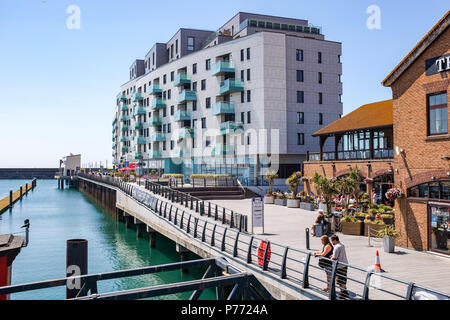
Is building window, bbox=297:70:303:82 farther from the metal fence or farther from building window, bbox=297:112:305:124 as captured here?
the metal fence

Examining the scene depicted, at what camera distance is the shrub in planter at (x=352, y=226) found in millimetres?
18938

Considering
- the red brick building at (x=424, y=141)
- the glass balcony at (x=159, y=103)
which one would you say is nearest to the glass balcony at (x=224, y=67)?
the glass balcony at (x=159, y=103)

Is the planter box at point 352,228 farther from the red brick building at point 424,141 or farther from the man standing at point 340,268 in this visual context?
the man standing at point 340,268

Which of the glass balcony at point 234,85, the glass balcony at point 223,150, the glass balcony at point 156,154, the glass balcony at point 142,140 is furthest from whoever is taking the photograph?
the glass balcony at point 142,140

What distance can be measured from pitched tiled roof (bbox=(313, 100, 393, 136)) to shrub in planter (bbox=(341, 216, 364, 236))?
11836 mm

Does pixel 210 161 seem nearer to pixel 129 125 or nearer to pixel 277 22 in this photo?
pixel 277 22

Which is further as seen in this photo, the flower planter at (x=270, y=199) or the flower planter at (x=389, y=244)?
the flower planter at (x=270, y=199)

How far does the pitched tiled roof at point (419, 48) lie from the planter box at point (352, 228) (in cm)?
674

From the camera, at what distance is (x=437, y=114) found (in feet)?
48.7

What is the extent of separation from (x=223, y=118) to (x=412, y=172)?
37.2 metres

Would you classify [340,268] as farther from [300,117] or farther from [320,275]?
[300,117]

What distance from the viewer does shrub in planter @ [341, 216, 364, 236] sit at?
18938 mm

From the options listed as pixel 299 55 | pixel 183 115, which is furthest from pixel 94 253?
pixel 299 55

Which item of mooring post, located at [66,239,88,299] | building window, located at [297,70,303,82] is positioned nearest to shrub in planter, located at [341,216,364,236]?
mooring post, located at [66,239,88,299]
